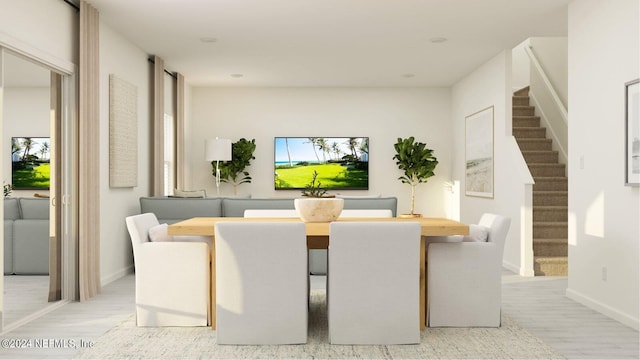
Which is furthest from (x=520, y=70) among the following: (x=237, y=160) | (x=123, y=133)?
(x=123, y=133)

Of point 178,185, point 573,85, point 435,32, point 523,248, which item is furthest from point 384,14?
point 178,185

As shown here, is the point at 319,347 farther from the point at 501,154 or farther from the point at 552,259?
the point at 501,154

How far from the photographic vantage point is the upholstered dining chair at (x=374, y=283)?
3.54 meters

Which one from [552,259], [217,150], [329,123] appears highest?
[329,123]

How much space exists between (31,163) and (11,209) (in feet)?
4.20

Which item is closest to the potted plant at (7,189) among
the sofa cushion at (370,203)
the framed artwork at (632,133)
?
the sofa cushion at (370,203)

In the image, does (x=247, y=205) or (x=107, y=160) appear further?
(x=247, y=205)

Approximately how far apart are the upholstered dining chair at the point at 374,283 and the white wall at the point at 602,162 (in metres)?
1.75

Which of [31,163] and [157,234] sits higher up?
[31,163]

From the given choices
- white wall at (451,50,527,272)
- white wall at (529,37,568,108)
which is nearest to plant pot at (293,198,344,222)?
white wall at (451,50,527,272)

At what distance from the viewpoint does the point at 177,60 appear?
792 cm

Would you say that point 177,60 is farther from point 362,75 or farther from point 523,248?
point 523,248

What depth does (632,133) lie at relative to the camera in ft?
13.9

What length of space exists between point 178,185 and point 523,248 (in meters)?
4.95
